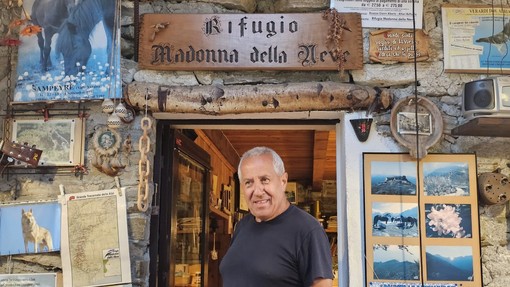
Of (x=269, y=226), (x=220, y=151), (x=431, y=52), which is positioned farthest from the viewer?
(x=220, y=151)

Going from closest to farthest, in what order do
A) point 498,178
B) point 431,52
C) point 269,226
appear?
point 269,226
point 498,178
point 431,52

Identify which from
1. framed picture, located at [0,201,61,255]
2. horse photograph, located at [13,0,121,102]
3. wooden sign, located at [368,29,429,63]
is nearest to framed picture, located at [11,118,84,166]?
horse photograph, located at [13,0,121,102]

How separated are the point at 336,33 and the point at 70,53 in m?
1.62

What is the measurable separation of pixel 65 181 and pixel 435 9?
2458mm

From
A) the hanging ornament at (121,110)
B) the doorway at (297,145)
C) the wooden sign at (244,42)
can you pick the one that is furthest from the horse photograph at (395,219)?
the hanging ornament at (121,110)

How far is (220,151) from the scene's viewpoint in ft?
20.6

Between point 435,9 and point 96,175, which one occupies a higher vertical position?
point 435,9

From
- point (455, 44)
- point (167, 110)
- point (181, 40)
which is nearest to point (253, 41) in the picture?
point (181, 40)

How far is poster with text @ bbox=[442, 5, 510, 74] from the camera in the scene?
3.51 m

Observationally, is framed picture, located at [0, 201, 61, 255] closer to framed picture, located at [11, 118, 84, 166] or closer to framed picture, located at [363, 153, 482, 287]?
framed picture, located at [11, 118, 84, 166]

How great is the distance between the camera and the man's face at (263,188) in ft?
6.66

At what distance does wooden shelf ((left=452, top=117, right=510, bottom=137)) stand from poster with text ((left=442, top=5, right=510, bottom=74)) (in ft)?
1.27

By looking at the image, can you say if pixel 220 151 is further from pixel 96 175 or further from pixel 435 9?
pixel 435 9

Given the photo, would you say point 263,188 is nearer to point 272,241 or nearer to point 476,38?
point 272,241
